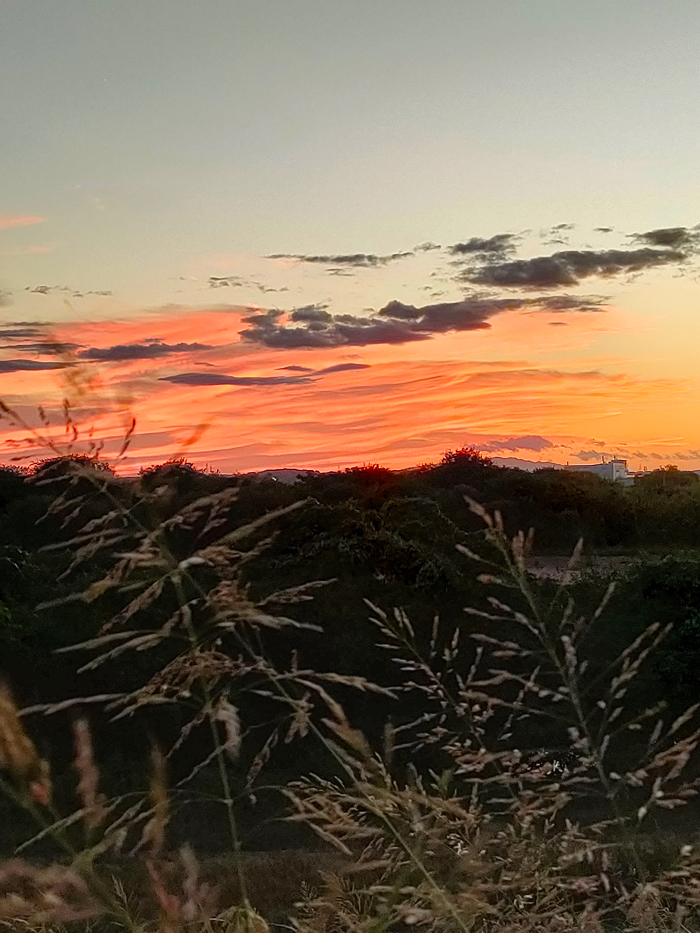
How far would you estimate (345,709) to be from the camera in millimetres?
9078

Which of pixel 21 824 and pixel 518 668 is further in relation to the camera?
pixel 518 668

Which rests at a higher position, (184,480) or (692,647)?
(184,480)

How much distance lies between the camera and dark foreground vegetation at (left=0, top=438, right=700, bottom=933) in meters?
1.83

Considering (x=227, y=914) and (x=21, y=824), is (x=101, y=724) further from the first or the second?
(x=227, y=914)

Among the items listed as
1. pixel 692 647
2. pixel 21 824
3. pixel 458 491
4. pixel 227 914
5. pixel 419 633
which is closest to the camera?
pixel 227 914

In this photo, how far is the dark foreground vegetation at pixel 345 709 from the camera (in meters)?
1.83

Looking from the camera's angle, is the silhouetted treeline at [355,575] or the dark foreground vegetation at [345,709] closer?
the dark foreground vegetation at [345,709]

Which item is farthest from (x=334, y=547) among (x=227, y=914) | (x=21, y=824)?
(x=227, y=914)

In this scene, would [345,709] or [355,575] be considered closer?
[345,709]

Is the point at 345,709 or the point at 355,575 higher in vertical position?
the point at 355,575

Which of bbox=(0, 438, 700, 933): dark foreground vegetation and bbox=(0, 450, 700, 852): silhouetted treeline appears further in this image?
bbox=(0, 450, 700, 852): silhouetted treeline

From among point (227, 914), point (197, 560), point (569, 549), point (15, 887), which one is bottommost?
point (569, 549)

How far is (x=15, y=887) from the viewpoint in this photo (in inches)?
213

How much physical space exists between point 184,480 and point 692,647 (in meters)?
8.05
